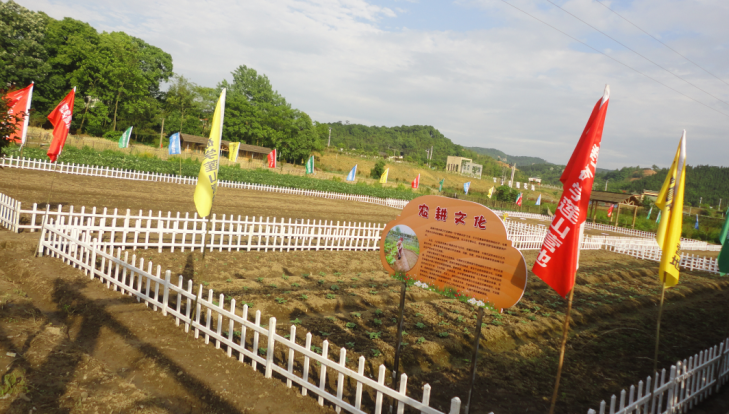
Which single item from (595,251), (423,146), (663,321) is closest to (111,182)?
(663,321)

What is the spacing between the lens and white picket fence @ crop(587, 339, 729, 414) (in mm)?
4707

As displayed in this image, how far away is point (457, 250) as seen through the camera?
14.2 ft

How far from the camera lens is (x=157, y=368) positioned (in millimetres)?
4793

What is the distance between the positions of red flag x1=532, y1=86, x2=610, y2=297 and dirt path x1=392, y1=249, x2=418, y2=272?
142 cm

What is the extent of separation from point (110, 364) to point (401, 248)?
3.80 m

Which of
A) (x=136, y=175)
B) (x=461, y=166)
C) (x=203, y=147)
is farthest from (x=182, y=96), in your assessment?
(x=461, y=166)

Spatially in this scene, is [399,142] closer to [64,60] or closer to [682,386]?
[64,60]

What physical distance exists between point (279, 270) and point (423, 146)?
184 metres

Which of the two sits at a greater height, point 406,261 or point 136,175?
point 406,261

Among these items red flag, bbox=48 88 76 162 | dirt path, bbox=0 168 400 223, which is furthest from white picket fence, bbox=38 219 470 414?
dirt path, bbox=0 168 400 223

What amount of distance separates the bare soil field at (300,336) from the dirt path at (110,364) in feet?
0.05

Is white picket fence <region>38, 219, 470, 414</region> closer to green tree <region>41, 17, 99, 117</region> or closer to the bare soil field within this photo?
the bare soil field

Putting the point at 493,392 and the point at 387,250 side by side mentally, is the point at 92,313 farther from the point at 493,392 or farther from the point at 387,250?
the point at 493,392

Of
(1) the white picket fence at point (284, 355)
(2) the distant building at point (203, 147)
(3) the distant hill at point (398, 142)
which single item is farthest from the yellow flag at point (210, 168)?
(3) the distant hill at point (398, 142)
